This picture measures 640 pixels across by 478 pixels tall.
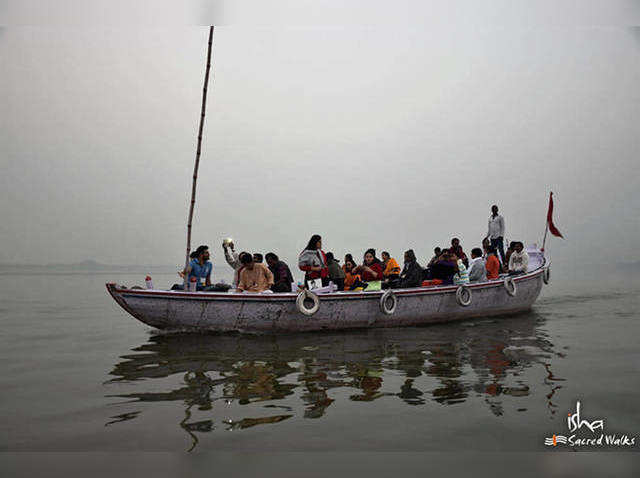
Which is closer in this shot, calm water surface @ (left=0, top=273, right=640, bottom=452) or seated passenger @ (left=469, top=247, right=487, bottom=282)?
calm water surface @ (left=0, top=273, right=640, bottom=452)

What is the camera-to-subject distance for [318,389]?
537cm

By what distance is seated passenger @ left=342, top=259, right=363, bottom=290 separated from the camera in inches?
406

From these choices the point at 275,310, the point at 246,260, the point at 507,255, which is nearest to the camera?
the point at 246,260

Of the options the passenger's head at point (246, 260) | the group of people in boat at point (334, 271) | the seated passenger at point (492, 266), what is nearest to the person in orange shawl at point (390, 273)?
the group of people in boat at point (334, 271)

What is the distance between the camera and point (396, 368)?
21.2 feet

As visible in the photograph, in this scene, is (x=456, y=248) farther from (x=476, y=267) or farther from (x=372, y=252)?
(x=372, y=252)

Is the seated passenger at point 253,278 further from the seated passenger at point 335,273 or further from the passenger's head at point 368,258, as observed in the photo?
the passenger's head at point 368,258

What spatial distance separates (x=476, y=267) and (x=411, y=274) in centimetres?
185

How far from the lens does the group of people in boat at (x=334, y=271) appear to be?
365 inches

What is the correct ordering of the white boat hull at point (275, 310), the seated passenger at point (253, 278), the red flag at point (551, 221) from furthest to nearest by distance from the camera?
1. the red flag at point (551, 221)
2. the seated passenger at point (253, 278)
3. the white boat hull at point (275, 310)

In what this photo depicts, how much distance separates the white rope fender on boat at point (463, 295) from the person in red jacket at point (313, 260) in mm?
3029

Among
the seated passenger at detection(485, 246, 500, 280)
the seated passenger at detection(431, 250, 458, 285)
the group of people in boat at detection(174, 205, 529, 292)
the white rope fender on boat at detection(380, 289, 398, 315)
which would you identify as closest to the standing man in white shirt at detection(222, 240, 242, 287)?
the group of people in boat at detection(174, 205, 529, 292)

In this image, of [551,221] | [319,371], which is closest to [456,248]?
[551,221]

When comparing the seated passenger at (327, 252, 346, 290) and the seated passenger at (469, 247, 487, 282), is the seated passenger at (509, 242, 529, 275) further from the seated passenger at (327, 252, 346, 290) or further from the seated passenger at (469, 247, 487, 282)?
the seated passenger at (327, 252, 346, 290)
